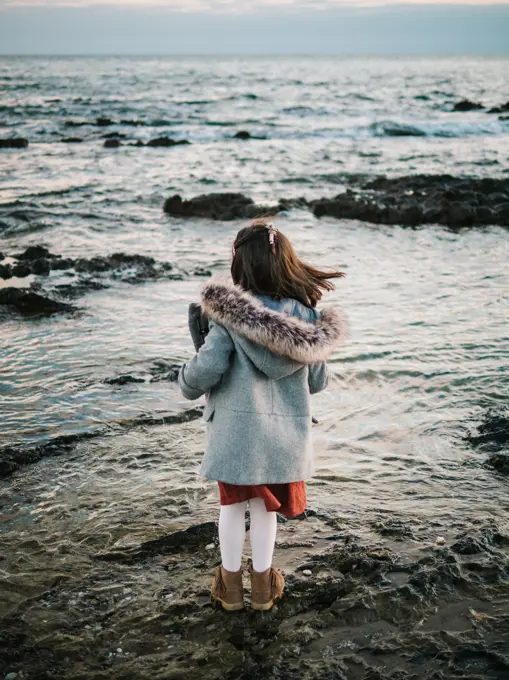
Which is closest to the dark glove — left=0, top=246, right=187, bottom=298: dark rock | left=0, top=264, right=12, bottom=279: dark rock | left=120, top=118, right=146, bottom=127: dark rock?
left=0, top=246, right=187, bottom=298: dark rock

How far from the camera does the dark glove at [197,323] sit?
9.79 ft

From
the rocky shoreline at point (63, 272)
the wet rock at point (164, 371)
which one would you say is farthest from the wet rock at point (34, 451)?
the rocky shoreline at point (63, 272)

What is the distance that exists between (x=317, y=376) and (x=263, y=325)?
A: 17.7 inches

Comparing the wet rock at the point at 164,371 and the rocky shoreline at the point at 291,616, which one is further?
the wet rock at the point at 164,371

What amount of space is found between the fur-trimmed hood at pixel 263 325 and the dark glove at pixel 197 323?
87 mm

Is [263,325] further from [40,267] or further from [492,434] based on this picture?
[40,267]

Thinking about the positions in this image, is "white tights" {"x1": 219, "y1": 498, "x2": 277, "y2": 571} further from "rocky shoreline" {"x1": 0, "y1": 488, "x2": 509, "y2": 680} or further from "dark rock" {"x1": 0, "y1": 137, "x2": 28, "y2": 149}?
"dark rock" {"x1": 0, "y1": 137, "x2": 28, "y2": 149}

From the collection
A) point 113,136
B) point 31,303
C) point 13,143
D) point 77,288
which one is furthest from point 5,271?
point 113,136

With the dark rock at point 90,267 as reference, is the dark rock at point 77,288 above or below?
below

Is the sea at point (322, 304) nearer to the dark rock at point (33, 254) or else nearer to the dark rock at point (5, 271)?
the dark rock at point (5, 271)

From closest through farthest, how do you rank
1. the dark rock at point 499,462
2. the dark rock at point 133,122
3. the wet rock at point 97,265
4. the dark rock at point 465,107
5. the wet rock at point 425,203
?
the dark rock at point 499,462, the wet rock at point 97,265, the wet rock at point 425,203, the dark rock at point 133,122, the dark rock at point 465,107

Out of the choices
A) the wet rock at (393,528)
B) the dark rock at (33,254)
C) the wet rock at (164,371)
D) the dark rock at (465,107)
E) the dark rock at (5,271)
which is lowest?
the wet rock at (393,528)

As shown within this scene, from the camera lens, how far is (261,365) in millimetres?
2848

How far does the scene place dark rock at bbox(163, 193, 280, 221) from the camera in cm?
1343
